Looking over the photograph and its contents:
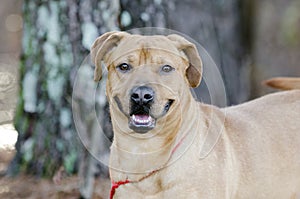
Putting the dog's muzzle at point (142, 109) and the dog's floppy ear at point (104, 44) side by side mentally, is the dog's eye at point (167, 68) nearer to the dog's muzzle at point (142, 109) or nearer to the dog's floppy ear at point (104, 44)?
the dog's muzzle at point (142, 109)

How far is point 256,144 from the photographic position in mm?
4320

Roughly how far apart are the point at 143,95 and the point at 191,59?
510mm

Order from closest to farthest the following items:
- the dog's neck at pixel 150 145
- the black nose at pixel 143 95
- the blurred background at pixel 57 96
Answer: the black nose at pixel 143 95 < the dog's neck at pixel 150 145 < the blurred background at pixel 57 96

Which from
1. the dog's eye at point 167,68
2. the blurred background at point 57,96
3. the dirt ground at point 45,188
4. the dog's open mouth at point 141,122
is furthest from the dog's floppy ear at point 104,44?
the dirt ground at point 45,188

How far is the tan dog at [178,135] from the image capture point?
147 inches

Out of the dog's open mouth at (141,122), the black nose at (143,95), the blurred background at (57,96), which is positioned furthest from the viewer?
the blurred background at (57,96)

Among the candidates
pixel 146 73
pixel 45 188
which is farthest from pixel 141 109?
pixel 45 188

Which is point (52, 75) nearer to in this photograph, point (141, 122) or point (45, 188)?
point (45, 188)

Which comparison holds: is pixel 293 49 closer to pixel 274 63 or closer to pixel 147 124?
pixel 274 63

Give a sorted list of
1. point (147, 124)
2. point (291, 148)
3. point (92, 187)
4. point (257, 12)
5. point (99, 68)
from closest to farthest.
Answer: point (147, 124), point (99, 68), point (291, 148), point (92, 187), point (257, 12)

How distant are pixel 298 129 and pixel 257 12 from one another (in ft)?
17.1

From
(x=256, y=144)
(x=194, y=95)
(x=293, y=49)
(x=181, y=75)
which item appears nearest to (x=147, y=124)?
(x=181, y=75)

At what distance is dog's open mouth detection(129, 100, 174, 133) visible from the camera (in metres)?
3.70

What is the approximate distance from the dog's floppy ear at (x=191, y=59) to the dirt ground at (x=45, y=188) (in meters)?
1.86
